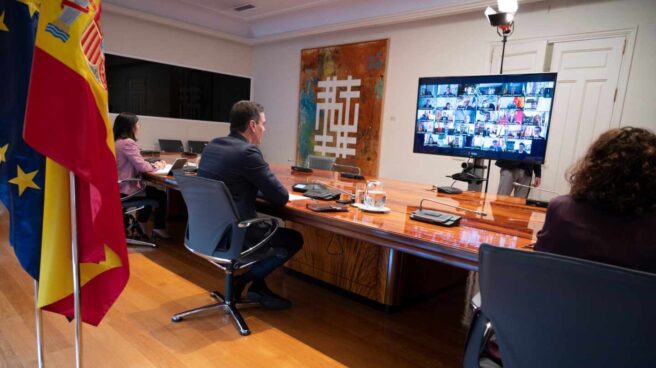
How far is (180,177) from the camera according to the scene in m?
1.91

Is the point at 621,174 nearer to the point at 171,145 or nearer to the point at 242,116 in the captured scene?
the point at 242,116

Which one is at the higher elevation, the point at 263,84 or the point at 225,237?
the point at 263,84

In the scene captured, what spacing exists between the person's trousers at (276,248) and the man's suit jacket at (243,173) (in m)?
0.14

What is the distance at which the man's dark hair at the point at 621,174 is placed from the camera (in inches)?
37.6

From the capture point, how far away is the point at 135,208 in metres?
3.24

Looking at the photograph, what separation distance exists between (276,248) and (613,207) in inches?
62.0

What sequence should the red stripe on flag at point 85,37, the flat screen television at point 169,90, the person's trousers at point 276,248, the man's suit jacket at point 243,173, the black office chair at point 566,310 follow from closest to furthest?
the black office chair at point 566,310, the red stripe on flag at point 85,37, the man's suit jacket at point 243,173, the person's trousers at point 276,248, the flat screen television at point 169,90

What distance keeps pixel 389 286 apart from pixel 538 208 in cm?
100

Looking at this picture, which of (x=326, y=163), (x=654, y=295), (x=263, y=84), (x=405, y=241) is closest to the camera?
(x=654, y=295)

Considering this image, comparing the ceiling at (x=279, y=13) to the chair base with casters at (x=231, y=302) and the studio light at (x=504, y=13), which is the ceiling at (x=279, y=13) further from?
the chair base with casters at (x=231, y=302)

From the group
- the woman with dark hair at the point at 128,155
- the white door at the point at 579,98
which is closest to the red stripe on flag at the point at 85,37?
the woman with dark hair at the point at 128,155

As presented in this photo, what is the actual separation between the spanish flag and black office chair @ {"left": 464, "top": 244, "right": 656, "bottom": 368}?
3.44ft

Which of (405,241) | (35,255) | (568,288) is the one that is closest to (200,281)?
(35,255)

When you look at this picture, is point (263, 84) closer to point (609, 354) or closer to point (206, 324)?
point (206, 324)
